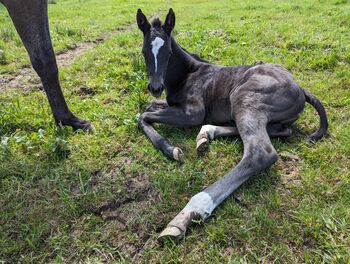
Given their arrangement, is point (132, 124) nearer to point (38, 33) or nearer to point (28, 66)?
point (38, 33)

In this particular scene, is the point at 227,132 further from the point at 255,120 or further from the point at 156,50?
the point at 156,50

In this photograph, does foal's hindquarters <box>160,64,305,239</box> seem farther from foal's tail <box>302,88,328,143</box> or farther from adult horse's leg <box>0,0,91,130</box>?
adult horse's leg <box>0,0,91,130</box>

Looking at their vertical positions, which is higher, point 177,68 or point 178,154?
point 177,68

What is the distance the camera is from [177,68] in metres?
5.13

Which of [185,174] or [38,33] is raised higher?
[38,33]

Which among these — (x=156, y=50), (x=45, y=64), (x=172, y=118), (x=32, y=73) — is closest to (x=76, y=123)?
(x=45, y=64)

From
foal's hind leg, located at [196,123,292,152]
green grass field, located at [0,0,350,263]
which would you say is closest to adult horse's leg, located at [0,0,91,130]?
green grass field, located at [0,0,350,263]

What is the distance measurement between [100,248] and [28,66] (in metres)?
5.33

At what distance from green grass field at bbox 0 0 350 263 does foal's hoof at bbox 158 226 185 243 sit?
6 centimetres

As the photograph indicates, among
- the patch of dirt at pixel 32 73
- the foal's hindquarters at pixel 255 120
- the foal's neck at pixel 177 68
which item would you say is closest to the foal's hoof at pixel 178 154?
the foal's hindquarters at pixel 255 120

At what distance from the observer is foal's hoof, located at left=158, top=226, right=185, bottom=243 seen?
2.78 metres

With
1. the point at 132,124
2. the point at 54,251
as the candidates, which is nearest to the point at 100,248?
the point at 54,251

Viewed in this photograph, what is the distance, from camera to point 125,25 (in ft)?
38.0

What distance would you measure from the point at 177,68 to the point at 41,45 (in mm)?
2007
